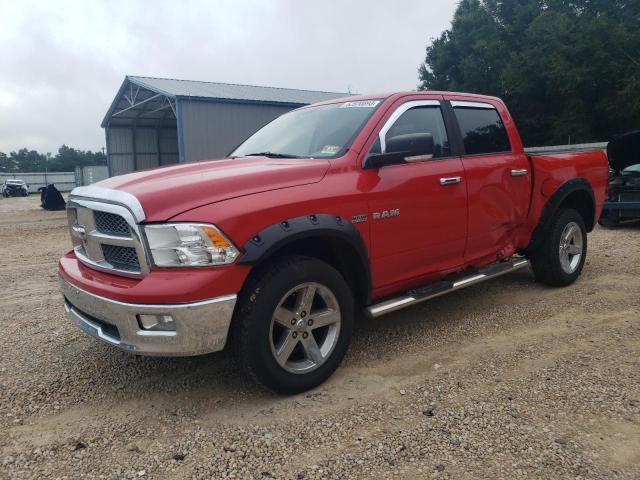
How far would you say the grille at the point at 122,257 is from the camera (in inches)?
115

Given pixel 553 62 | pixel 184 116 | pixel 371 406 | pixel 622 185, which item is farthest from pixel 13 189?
pixel 371 406

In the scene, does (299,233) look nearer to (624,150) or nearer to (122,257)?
(122,257)

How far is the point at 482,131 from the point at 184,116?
15460 mm

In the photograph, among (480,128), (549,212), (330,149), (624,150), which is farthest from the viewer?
(624,150)

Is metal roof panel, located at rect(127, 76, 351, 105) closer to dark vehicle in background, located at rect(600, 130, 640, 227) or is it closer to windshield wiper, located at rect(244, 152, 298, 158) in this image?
dark vehicle in background, located at rect(600, 130, 640, 227)

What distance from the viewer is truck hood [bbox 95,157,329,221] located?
2.81 metres

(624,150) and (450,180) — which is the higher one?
(624,150)

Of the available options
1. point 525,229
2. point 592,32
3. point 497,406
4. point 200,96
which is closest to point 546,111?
point 592,32

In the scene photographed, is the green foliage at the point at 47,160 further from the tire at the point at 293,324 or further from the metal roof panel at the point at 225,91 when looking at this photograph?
the tire at the point at 293,324

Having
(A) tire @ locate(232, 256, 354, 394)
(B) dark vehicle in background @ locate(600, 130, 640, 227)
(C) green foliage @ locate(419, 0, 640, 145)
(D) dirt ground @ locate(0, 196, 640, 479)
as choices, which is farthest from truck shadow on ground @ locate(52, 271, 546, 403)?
(C) green foliage @ locate(419, 0, 640, 145)

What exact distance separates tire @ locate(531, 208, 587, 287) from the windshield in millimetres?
2558

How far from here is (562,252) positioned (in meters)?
5.35

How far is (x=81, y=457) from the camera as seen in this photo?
104 inches

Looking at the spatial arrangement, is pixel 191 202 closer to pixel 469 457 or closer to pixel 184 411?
pixel 184 411
